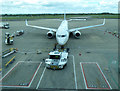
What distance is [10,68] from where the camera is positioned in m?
16.2

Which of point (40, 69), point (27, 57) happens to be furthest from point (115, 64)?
point (27, 57)

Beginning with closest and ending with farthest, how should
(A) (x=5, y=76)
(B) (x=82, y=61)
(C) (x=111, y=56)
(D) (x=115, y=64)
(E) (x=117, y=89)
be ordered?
(E) (x=117, y=89) < (A) (x=5, y=76) < (D) (x=115, y=64) < (B) (x=82, y=61) < (C) (x=111, y=56)

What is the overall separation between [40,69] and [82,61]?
742 cm

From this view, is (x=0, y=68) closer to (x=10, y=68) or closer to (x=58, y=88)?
(x=10, y=68)

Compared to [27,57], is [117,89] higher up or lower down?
Answer: lower down

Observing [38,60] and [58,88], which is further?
[38,60]

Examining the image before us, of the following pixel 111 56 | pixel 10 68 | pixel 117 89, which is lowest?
pixel 117 89

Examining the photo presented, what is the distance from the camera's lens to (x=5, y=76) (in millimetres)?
14078

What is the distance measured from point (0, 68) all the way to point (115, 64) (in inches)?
734

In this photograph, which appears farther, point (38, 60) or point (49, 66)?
point (38, 60)

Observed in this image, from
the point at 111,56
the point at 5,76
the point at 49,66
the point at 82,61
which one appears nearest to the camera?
the point at 5,76

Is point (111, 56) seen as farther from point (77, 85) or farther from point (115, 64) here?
point (77, 85)

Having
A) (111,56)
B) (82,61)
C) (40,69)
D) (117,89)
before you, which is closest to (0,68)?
(40,69)

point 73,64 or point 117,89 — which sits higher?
point 73,64
